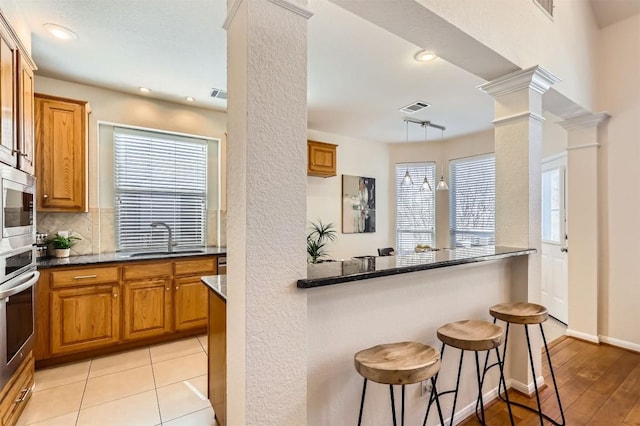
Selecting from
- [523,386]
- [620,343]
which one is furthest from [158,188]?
[620,343]

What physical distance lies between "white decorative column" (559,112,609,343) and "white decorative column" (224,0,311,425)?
3.52 metres

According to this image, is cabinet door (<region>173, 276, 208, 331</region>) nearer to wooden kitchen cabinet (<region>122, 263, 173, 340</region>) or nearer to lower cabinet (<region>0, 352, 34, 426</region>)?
wooden kitchen cabinet (<region>122, 263, 173, 340</region>)

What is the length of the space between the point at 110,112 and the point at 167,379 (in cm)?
290

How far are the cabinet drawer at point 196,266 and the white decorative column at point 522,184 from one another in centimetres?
292

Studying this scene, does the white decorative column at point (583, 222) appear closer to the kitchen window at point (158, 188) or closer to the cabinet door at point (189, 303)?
the cabinet door at point (189, 303)

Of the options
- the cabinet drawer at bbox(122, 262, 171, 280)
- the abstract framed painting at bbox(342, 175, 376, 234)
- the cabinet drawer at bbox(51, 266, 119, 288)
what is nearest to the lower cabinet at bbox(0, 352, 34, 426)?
the cabinet drawer at bbox(51, 266, 119, 288)

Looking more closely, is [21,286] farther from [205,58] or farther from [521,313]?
[521,313]

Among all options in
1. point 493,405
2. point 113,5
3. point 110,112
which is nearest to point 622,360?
point 493,405

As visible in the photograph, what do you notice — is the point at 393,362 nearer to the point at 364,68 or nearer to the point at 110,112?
the point at 364,68

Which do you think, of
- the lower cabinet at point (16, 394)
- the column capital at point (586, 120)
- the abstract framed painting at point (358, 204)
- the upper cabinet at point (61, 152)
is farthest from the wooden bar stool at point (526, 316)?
the upper cabinet at point (61, 152)

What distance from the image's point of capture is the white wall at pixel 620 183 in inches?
119

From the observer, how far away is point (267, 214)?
1.15m

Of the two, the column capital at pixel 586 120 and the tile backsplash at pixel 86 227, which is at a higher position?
the column capital at pixel 586 120

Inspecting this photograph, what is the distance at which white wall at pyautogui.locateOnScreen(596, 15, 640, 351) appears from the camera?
3033 mm
